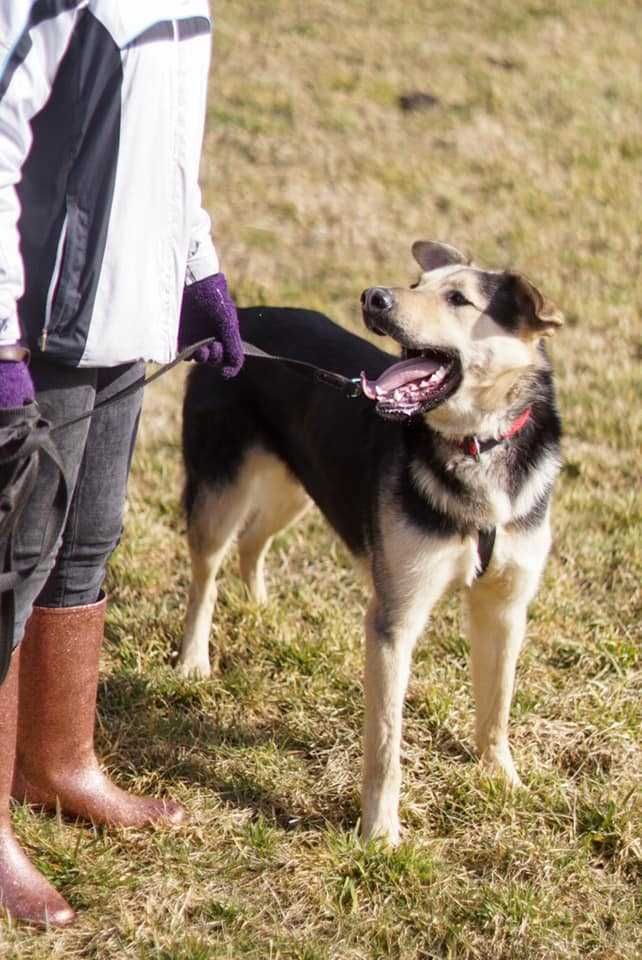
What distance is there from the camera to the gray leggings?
9.21 ft

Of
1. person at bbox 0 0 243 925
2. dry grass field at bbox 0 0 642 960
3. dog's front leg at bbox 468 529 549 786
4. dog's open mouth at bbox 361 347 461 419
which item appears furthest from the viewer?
dog's front leg at bbox 468 529 549 786

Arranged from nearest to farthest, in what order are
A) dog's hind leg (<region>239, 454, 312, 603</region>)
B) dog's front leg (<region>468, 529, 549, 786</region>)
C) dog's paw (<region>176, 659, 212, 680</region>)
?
dog's front leg (<region>468, 529, 549, 786</region>)
dog's paw (<region>176, 659, 212, 680</region>)
dog's hind leg (<region>239, 454, 312, 603</region>)

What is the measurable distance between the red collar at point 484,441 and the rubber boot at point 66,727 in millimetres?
1082

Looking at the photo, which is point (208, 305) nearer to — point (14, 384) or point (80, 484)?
point (80, 484)

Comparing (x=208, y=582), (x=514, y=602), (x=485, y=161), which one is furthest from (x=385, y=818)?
(x=485, y=161)

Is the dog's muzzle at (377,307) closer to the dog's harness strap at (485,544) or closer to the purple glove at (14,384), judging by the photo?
the dog's harness strap at (485,544)

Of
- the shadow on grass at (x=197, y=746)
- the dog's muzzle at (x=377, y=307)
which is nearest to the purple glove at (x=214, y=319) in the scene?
the dog's muzzle at (x=377, y=307)

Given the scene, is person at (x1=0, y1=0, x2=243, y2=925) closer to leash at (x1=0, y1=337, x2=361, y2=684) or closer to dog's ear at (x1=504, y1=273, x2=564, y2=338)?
leash at (x1=0, y1=337, x2=361, y2=684)

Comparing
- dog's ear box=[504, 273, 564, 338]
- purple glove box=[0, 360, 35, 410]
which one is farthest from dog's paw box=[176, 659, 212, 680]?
purple glove box=[0, 360, 35, 410]

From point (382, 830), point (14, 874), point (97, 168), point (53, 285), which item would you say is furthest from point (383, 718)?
point (97, 168)

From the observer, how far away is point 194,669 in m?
4.38

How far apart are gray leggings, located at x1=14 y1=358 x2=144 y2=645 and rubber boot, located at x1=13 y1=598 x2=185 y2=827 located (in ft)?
0.25

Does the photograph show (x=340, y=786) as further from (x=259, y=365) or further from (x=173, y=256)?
(x=173, y=256)

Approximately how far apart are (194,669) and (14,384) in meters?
2.03
